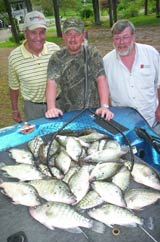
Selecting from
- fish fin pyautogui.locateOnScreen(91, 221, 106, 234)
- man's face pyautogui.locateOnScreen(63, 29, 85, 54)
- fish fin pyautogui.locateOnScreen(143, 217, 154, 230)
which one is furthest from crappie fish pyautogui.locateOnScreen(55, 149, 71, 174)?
man's face pyautogui.locateOnScreen(63, 29, 85, 54)

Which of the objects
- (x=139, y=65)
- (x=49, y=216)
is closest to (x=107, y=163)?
(x=49, y=216)

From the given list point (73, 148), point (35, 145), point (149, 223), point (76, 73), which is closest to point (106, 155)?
point (73, 148)

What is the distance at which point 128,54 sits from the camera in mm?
4121

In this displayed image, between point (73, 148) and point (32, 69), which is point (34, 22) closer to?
point (32, 69)

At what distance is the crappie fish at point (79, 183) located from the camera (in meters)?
2.25

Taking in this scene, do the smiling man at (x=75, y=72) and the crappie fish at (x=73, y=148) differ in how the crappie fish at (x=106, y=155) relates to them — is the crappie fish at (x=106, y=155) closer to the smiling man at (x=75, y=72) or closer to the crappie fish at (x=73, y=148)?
the crappie fish at (x=73, y=148)

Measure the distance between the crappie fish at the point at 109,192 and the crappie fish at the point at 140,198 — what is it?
43 millimetres

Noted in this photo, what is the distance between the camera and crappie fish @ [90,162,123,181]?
240cm

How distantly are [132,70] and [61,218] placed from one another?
8.22 ft

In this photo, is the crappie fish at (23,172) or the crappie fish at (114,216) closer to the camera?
the crappie fish at (114,216)

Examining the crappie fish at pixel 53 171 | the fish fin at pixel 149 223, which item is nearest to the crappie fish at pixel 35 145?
the crappie fish at pixel 53 171

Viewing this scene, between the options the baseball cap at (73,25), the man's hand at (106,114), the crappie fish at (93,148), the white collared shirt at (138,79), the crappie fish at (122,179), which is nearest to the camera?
the crappie fish at (122,179)

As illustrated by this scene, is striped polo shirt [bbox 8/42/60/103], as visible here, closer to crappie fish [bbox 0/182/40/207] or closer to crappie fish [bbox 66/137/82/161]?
crappie fish [bbox 66/137/82/161]

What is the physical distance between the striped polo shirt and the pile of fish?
72.6 inches
